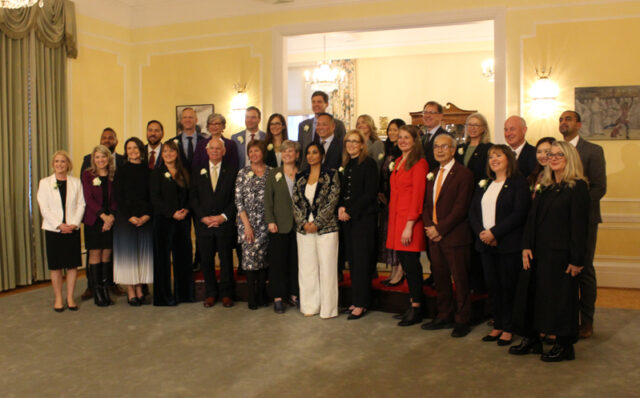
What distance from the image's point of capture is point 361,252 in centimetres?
495

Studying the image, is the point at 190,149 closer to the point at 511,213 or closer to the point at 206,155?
the point at 206,155

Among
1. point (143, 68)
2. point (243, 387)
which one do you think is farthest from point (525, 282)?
point (143, 68)

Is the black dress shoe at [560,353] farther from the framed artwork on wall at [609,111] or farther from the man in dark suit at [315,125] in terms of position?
the framed artwork on wall at [609,111]

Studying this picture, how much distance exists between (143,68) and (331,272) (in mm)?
5001

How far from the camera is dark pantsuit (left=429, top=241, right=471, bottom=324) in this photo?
4.47m

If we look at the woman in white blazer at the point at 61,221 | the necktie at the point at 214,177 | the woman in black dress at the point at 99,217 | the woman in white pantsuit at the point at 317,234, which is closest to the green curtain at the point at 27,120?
the woman in white blazer at the point at 61,221

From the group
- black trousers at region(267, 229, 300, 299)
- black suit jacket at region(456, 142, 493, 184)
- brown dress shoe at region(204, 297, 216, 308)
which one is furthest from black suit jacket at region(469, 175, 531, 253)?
brown dress shoe at region(204, 297, 216, 308)

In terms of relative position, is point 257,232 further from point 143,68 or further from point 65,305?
point 143,68

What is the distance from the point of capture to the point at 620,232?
6.47 meters

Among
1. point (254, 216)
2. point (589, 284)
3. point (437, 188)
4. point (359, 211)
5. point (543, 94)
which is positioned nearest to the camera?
point (589, 284)

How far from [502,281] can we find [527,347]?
500mm

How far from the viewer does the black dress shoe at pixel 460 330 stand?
444 centimetres

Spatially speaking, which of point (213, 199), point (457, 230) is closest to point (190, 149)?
point (213, 199)

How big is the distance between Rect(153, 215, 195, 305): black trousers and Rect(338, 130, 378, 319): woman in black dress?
5.24 ft
